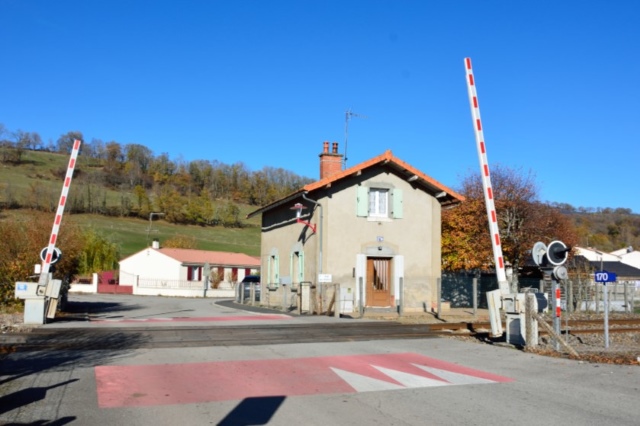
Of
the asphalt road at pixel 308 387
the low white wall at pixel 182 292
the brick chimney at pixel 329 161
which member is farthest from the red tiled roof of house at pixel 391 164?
the low white wall at pixel 182 292

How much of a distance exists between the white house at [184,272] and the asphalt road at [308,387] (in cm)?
4511

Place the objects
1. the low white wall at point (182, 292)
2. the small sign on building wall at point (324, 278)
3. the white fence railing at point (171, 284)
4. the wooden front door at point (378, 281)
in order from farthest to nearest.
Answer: the white fence railing at point (171, 284) < the low white wall at point (182, 292) < the wooden front door at point (378, 281) < the small sign on building wall at point (324, 278)

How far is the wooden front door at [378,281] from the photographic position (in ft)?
84.1

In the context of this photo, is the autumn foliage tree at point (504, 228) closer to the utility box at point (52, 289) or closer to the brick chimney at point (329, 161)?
the brick chimney at point (329, 161)

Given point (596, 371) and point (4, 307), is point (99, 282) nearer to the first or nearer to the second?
point (4, 307)

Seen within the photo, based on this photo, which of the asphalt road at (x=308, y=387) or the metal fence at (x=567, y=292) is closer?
the asphalt road at (x=308, y=387)

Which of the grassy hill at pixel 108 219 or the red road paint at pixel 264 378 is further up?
the grassy hill at pixel 108 219

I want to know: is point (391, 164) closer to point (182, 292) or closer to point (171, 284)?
point (182, 292)

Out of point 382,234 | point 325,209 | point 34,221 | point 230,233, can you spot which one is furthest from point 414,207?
point 230,233

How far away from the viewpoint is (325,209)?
82.5 feet

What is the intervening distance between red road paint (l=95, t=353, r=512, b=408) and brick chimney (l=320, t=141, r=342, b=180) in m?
17.5

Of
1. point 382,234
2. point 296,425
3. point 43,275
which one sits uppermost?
point 382,234

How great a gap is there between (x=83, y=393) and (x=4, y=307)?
52.8ft

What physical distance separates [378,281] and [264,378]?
55.5 feet
